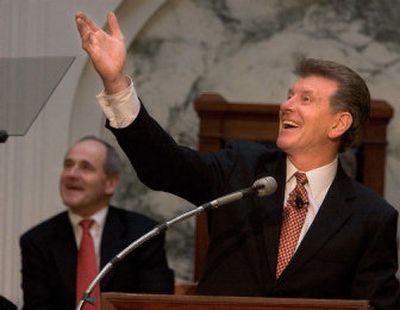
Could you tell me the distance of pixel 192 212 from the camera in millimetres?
3490

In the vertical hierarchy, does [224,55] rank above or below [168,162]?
above

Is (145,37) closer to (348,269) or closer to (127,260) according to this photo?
(127,260)

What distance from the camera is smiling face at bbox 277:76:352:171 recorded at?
3.81 m

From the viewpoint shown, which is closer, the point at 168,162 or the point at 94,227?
the point at 168,162

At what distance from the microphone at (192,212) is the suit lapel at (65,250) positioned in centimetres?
159

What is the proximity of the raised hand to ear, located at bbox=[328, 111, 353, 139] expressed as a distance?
71cm

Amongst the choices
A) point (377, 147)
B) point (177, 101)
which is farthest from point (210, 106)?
point (377, 147)

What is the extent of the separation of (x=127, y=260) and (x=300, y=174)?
4.98ft

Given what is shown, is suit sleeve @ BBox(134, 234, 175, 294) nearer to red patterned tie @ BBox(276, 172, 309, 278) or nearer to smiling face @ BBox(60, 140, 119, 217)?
smiling face @ BBox(60, 140, 119, 217)

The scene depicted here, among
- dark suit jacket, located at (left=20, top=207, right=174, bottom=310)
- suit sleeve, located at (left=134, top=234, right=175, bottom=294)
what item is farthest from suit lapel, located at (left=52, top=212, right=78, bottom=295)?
suit sleeve, located at (left=134, top=234, right=175, bottom=294)

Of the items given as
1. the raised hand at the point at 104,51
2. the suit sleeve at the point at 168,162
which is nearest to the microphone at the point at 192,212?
the suit sleeve at the point at 168,162

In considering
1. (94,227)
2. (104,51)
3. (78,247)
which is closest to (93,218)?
(94,227)

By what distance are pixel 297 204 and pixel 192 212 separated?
436 millimetres

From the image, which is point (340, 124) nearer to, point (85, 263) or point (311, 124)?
point (311, 124)
